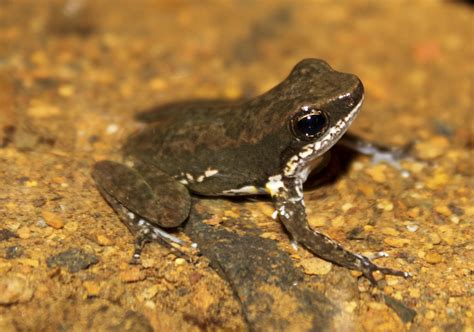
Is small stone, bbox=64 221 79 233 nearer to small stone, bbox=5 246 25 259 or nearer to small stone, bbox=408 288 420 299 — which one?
small stone, bbox=5 246 25 259

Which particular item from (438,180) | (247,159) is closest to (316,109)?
(247,159)

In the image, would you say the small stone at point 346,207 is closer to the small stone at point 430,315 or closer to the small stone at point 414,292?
the small stone at point 414,292

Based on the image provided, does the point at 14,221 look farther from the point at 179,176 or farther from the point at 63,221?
the point at 179,176

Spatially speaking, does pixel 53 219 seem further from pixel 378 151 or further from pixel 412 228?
pixel 378 151

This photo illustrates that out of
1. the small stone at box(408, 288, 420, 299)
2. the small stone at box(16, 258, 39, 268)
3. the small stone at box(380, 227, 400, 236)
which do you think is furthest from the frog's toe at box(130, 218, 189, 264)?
the small stone at box(408, 288, 420, 299)

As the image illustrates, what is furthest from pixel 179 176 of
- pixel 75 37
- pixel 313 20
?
pixel 313 20

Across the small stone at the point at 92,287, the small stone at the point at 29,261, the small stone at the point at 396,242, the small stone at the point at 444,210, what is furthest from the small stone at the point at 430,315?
the small stone at the point at 29,261
